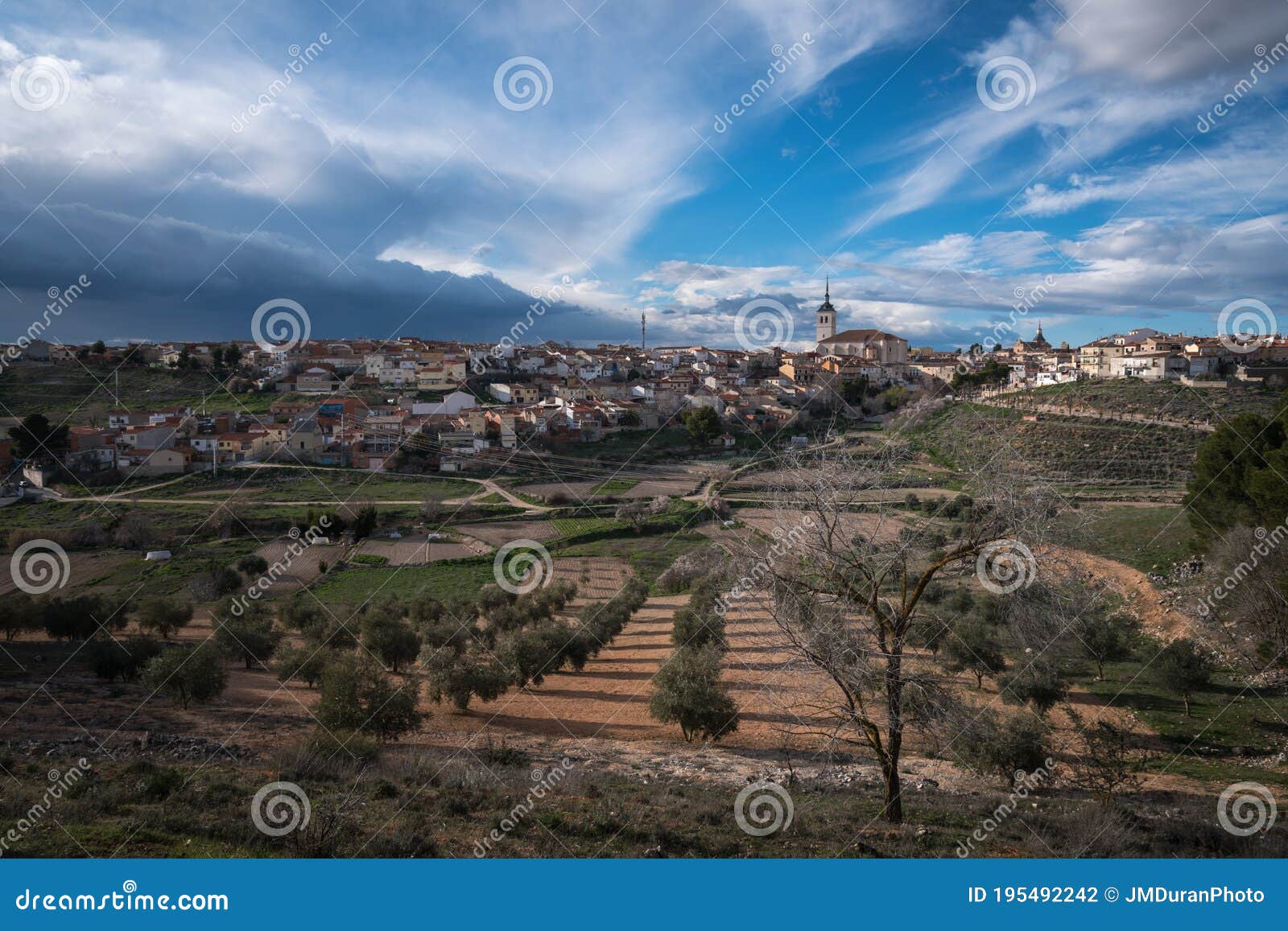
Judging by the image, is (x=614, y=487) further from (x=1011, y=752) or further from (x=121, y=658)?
(x=1011, y=752)

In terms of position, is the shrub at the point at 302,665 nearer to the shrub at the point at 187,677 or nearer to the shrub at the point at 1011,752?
the shrub at the point at 187,677

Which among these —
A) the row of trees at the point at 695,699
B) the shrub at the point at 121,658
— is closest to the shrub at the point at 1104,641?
the row of trees at the point at 695,699

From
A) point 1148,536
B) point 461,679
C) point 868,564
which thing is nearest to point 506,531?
point 461,679

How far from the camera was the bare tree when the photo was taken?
4.46 metres

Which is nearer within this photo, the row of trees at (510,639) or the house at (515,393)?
the row of trees at (510,639)

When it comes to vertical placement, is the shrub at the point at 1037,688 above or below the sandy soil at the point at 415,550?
below

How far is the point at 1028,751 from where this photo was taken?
6750mm

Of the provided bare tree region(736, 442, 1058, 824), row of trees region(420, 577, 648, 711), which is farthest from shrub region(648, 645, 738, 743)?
bare tree region(736, 442, 1058, 824)

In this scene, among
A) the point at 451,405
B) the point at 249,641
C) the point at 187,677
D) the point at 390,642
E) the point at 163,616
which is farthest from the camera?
the point at 451,405

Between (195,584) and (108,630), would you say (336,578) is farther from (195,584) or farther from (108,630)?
(108,630)

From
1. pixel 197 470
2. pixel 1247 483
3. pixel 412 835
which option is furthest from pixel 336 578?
pixel 1247 483

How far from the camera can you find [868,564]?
16.0 feet

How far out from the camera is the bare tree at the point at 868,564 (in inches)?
175

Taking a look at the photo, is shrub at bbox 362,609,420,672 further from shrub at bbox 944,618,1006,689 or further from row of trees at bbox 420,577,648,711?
shrub at bbox 944,618,1006,689
